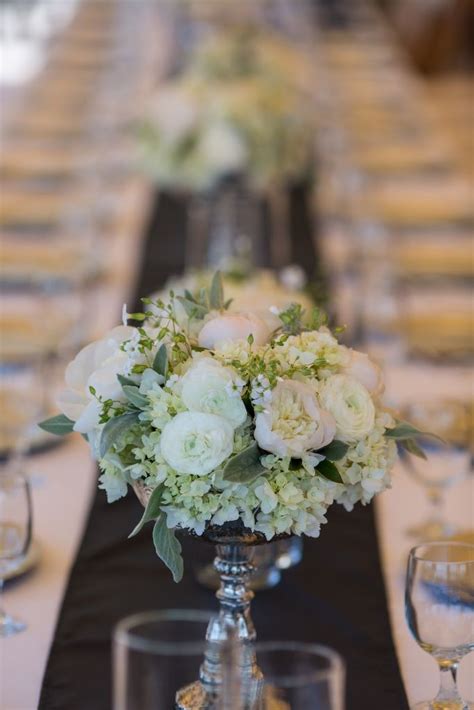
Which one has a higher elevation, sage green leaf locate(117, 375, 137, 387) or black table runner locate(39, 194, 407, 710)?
sage green leaf locate(117, 375, 137, 387)

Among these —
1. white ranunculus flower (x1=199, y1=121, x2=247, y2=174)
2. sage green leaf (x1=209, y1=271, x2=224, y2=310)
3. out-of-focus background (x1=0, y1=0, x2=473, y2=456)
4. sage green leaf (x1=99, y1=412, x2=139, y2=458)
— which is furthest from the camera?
white ranunculus flower (x1=199, y1=121, x2=247, y2=174)

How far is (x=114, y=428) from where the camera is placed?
1249 mm

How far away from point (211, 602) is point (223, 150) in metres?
1.87

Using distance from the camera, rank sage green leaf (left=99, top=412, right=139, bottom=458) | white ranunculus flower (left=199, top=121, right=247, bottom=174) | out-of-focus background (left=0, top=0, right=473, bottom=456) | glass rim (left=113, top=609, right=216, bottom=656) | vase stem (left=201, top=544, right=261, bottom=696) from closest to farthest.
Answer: glass rim (left=113, top=609, right=216, bottom=656) → sage green leaf (left=99, top=412, right=139, bottom=458) → vase stem (left=201, top=544, right=261, bottom=696) → out-of-focus background (left=0, top=0, right=473, bottom=456) → white ranunculus flower (left=199, top=121, right=247, bottom=174)

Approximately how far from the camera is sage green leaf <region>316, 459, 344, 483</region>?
4.07 ft

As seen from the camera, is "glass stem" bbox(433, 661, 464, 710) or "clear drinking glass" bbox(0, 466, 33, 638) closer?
"glass stem" bbox(433, 661, 464, 710)

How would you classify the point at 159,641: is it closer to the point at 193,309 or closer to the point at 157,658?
the point at 157,658

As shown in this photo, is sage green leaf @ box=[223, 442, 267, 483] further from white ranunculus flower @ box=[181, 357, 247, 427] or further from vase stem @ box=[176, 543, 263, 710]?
vase stem @ box=[176, 543, 263, 710]

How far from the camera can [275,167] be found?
3426 mm

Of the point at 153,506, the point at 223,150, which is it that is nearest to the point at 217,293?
the point at 153,506

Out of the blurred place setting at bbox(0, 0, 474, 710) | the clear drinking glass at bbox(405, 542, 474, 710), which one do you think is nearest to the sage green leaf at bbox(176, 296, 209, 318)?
the blurred place setting at bbox(0, 0, 474, 710)

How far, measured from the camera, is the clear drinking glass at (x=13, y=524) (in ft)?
5.15

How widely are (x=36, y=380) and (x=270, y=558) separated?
3.00 feet

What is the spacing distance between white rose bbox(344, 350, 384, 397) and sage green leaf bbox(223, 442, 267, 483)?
0.16 meters
